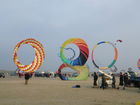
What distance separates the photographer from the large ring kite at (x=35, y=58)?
96.5 feet

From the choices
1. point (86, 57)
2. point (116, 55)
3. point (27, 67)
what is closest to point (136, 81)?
point (116, 55)

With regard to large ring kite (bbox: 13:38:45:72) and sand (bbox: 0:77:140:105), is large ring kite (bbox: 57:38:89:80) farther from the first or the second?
sand (bbox: 0:77:140:105)

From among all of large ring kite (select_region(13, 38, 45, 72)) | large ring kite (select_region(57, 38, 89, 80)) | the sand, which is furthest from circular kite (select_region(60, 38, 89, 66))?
the sand

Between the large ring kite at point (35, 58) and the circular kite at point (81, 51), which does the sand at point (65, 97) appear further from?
the circular kite at point (81, 51)

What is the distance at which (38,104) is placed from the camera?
10031 millimetres

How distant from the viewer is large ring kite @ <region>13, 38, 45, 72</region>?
2942cm

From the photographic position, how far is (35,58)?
98.4ft

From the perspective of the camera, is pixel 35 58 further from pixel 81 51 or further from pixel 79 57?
pixel 81 51

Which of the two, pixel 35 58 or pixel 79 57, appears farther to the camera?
pixel 79 57

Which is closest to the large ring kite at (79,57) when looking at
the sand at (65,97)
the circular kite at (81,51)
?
the circular kite at (81,51)

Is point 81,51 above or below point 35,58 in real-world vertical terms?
above

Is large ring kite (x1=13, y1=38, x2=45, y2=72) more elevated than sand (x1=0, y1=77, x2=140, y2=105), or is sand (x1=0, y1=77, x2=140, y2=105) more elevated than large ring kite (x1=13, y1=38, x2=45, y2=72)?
large ring kite (x1=13, y1=38, x2=45, y2=72)

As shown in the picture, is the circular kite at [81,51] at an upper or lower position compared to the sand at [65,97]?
upper

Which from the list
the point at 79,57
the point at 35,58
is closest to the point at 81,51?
the point at 79,57
